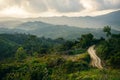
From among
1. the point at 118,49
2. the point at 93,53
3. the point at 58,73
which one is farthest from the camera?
the point at 93,53

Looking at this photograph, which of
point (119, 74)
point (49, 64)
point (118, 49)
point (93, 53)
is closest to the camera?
point (119, 74)

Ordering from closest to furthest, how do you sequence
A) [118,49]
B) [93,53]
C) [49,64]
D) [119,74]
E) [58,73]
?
[119,74] < [58,73] < [49,64] < [118,49] < [93,53]

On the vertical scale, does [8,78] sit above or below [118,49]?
below

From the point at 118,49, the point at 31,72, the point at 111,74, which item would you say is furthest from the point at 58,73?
the point at 118,49

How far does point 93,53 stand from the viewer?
133 metres

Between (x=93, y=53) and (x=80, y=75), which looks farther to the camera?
(x=93, y=53)

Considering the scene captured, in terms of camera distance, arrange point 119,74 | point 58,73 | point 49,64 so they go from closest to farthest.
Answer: point 119,74 → point 58,73 → point 49,64

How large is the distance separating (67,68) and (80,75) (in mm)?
11262

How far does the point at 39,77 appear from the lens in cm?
9725

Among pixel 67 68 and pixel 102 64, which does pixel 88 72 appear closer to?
pixel 67 68

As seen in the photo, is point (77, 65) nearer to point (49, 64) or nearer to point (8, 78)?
point (49, 64)

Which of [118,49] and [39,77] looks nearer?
[39,77]

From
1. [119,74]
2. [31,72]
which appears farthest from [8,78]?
[119,74]

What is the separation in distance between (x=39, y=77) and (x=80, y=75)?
17340 millimetres
